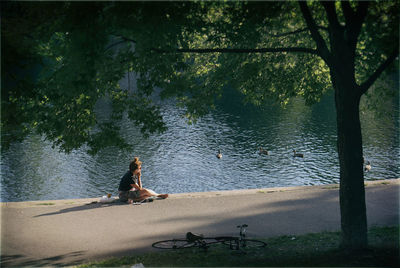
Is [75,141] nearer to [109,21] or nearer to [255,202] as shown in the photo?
[109,21]

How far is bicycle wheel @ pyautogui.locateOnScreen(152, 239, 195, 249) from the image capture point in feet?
33.8

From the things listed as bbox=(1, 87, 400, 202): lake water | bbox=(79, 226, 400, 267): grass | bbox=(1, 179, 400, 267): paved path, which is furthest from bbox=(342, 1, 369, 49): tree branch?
bbox=(1, 87, 400, 202): lake water

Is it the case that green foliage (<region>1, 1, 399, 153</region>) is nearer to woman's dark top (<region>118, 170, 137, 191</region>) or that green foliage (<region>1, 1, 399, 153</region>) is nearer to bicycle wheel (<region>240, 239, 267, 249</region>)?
bicycle wheel (<region>240, 239, 267, 249</region>)

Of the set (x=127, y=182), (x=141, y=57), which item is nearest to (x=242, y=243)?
(x=141, y=57)

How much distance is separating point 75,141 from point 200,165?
51.2ft

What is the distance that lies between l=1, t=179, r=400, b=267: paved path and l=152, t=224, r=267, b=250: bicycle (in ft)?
1.45

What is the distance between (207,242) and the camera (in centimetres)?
1070

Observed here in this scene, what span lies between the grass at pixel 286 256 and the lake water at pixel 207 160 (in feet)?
38.2

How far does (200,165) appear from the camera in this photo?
25906mm

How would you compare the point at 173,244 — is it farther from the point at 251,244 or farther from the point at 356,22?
the point at 356,22

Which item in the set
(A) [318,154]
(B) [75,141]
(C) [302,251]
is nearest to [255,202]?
(C) [302,251]

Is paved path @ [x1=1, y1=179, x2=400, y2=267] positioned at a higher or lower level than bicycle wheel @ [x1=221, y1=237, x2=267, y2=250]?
higher

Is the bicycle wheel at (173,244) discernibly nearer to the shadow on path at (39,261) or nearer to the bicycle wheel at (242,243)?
the bicycle wheel at (242,243)

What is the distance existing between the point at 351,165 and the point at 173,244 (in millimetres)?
3866
